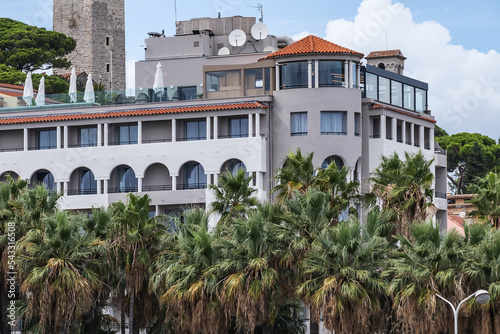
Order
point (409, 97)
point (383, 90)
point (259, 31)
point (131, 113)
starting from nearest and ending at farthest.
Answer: point (131, 113), point (383, 90), point (409, 97), point (259, 31)

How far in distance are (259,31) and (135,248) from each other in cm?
3279

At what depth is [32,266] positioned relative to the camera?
51562 millimetres

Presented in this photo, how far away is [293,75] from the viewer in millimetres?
71062

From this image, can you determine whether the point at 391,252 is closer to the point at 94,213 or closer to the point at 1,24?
the point at 94,213

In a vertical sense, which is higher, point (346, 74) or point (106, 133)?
point (346, 74)

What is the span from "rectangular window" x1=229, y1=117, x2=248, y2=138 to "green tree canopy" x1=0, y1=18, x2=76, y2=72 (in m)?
46.0

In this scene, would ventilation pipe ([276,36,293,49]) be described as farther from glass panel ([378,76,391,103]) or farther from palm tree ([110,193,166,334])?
palm tree ([110,193,166,334])

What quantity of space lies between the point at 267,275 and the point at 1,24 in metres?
76.1

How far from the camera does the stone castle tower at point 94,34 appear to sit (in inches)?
4764

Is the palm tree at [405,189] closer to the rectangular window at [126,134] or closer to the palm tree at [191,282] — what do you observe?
the palm tree at [191,282]

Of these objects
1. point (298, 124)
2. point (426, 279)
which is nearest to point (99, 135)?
point (298, 124)

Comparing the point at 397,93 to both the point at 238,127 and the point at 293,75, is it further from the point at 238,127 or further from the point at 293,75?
the point at 238,127

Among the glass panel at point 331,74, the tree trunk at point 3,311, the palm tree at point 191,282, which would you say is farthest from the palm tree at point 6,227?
the glass panel at point 331,74

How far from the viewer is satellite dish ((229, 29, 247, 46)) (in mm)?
81750
